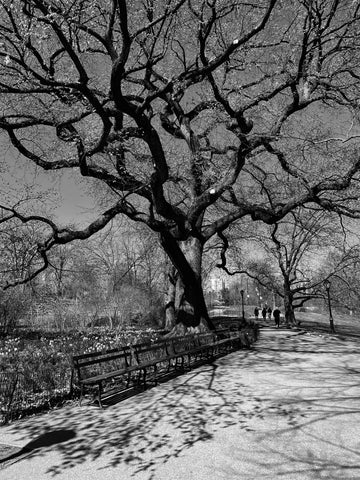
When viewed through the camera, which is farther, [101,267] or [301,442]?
[101,267]

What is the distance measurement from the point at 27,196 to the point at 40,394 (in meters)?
9.17

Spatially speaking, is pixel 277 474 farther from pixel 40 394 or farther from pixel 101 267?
pixel 101 267

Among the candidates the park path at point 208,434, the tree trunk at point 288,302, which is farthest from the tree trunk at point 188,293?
the tree trunk at point 288,302

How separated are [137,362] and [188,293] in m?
6.75

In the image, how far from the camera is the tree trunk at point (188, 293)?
49.7 ft

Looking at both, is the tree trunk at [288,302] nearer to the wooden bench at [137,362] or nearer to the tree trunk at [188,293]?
the tree trunk at [188,293]

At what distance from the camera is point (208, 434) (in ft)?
17.7

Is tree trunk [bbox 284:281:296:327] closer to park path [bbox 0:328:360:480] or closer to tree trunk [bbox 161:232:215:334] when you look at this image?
tree trunk [bbox 161:232:215:334]

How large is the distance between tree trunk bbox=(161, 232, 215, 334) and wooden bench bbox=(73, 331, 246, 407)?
1.29m

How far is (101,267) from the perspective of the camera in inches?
1556

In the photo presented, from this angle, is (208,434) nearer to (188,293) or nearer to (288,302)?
(188,293)

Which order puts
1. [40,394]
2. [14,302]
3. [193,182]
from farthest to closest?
[14,302]
[193,182]
[40,394]

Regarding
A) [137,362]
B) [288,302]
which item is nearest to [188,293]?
[137,362]

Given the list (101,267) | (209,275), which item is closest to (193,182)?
(209,275)
